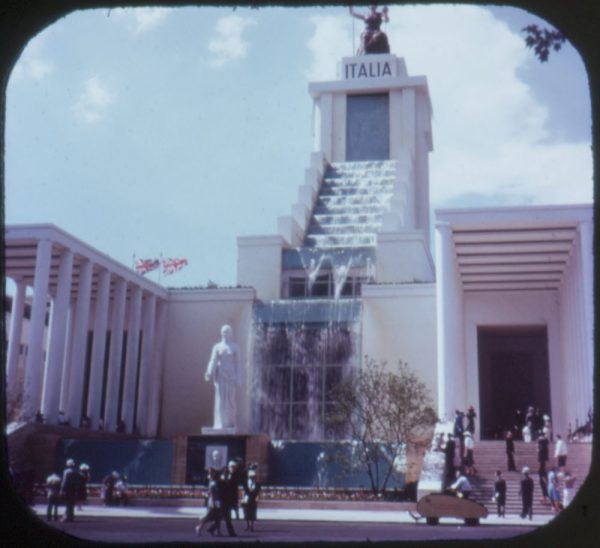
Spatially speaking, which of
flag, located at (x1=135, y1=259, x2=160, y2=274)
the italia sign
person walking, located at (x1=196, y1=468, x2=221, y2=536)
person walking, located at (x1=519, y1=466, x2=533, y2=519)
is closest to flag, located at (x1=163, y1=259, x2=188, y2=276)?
flag, located at (x1=135, y1=259, x2=160, y2=274)

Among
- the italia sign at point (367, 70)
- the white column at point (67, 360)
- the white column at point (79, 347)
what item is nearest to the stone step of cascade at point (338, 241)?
the white column at point (67, 360)

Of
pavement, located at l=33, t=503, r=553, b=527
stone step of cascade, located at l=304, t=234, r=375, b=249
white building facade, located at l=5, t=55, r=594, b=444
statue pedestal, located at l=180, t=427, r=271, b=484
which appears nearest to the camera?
pavement, located at l=33, t=503, r=553, b=527

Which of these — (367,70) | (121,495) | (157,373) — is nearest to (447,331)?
(121,495)

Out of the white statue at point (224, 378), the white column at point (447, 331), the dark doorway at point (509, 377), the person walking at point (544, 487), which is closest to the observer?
the person walking at point (544, 487)

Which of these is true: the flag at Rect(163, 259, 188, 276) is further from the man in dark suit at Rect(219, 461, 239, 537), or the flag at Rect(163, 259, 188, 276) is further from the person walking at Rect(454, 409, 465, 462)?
the man in dark suit at Rect(219, 461, 239, 537)

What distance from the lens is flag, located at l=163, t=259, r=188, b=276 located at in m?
45.6

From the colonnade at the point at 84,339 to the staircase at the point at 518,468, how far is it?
1412 cm

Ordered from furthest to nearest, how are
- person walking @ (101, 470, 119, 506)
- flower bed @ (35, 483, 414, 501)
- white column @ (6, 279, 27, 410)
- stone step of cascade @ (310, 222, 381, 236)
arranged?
stone step of cascade @ (310, 222, 381, 236)
white column @ (6, 279, 27, 410)
flower bed @ (35, 483, 414, 501)
person walking @ (101, 470, 119, 506)

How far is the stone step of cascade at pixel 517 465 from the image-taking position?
63.8 ft

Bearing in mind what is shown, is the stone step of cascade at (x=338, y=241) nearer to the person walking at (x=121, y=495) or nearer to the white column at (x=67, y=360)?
the white column at (x=67, y=360)

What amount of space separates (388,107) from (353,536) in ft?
142

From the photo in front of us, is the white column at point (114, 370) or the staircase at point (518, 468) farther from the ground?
the white column at point (114, 370)

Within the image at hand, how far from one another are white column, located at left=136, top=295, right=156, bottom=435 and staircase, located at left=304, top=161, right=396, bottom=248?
967 centimetres

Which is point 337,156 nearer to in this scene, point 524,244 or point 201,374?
point 201,374
